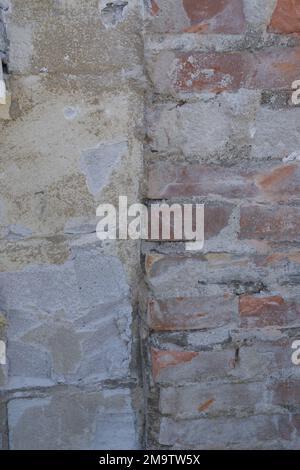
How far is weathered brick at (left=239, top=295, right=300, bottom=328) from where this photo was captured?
4.02ft

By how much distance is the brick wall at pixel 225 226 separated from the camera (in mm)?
1096

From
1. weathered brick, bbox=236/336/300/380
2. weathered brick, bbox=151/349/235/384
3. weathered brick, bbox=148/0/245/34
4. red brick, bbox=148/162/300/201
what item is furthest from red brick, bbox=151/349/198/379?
weathered brick, bbox=148/0/245/34

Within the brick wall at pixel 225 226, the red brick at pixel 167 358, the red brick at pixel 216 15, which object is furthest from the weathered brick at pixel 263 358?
the red brick at pixel 216 15

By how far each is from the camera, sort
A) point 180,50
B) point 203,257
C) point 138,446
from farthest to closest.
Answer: point 138,446 < point 203,257 < point 180,50

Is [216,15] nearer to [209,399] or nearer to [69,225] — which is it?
[69,225]

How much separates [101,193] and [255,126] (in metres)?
0.35

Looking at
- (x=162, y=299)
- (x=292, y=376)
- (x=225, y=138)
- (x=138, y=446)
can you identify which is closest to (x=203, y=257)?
(x=162, y=299)

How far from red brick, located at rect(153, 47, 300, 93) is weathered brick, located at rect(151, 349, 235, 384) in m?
0.57

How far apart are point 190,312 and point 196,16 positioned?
0.62 meters

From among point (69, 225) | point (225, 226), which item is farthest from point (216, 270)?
point (69, 225)

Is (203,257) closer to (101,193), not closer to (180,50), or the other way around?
(101,193)

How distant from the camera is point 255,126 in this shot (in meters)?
1.15

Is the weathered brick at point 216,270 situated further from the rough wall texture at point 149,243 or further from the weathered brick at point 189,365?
A: the weathered brick at point 189,365

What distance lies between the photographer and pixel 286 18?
110 cm
